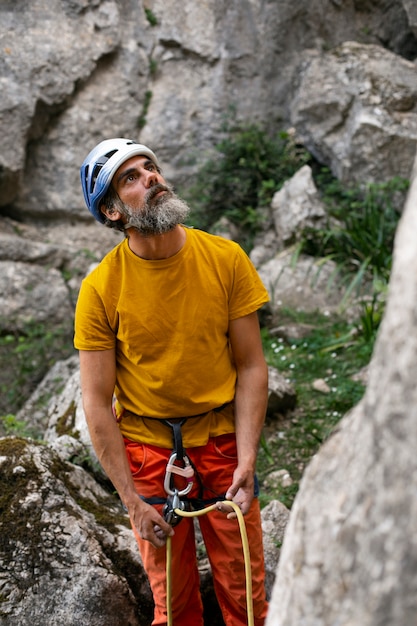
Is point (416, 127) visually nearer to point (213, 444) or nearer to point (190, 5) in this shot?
point (190, 5)

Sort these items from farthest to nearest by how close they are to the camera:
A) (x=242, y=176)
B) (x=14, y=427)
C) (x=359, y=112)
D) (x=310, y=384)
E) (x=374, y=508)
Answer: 1. (x=242, y=176)
2. (x=359, y=112)
3. (x=310, y=384)
4. (x=14, y=427)
5. (x=374, y=508)

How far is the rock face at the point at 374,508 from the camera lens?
1061mm

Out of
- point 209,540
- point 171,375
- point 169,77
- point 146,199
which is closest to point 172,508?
point 209,540

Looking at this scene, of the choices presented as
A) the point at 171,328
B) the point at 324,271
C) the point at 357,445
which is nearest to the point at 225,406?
the point at 171,328

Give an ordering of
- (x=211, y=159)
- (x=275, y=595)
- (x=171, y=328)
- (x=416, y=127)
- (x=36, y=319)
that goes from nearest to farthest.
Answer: (x=275, y=595) → (x=171, y=328) → (x=36, y=319) → (x=416, y=127) → (x=211, y=159)

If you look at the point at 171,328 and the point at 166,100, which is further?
the point at 166,100

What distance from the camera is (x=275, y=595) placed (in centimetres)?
142

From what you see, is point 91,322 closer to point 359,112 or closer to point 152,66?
point 359,112

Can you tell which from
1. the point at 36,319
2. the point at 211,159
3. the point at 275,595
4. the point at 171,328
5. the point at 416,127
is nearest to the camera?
the point at 275,595

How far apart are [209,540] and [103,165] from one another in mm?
1369

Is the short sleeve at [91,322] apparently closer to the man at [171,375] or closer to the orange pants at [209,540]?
the man at [171,375]

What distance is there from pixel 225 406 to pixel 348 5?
233 inches

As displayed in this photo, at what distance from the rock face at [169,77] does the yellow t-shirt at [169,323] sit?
4.23 meters

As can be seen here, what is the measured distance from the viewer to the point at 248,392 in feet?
8.21
